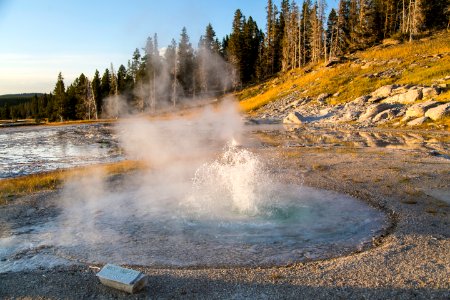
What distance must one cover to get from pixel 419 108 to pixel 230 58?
5129 centimetres

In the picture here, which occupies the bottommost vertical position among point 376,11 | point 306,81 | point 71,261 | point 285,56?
point 71,261

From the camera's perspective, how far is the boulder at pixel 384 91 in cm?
3822

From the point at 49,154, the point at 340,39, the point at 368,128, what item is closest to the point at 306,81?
the point at 340,39

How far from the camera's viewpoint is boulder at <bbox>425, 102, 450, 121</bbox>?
28984 millimetres

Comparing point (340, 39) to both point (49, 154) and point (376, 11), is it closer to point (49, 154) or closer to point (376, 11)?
point (376, 11)

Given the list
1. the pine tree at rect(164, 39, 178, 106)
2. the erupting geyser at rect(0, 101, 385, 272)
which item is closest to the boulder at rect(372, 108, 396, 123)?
the erupting geyser at rect(0, 101, 385, 272)

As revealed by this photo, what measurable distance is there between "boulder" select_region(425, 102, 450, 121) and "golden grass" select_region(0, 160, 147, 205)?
24.0 metres

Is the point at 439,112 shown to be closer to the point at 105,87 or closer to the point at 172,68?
the point at 172,68

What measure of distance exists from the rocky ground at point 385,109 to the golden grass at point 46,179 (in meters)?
23.2

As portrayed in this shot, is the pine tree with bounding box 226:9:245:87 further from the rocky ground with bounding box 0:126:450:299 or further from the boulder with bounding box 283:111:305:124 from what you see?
the rocky ground with bounding box 0:126:450:299

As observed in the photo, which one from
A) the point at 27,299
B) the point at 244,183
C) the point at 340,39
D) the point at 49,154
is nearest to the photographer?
the point at 27,299

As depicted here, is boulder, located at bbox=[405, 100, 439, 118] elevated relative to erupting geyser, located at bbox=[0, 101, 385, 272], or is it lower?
elevated

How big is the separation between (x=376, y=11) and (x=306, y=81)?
895 inches

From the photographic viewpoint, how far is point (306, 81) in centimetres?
5828
